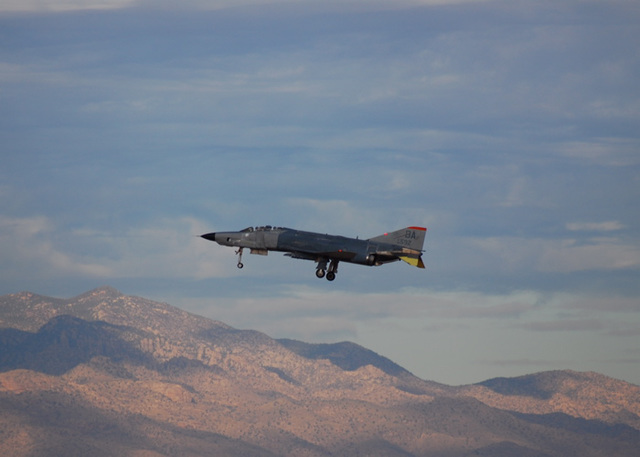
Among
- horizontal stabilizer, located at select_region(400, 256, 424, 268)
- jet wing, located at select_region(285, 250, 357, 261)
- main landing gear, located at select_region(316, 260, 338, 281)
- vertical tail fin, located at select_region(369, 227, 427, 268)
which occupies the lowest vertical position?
main landing gear, located at select_region(316, 260, 338, 281)

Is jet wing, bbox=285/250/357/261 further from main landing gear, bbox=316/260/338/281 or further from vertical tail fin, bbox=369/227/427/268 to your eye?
vertical tail fin, bbox=369/227/427/268

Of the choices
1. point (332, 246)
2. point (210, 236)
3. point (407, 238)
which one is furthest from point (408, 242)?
point (210, 236)

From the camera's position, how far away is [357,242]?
531 feet

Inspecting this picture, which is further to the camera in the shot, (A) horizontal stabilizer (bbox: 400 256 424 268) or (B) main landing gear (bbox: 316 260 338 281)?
(B) main landing gear (bbox: 316 260 338 281)

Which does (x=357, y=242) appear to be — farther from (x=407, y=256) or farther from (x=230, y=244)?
(x=230, y=244)

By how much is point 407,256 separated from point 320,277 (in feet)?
42.8

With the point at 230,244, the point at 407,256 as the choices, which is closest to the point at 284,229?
the point at 230,244

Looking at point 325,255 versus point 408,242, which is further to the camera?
point 325,255

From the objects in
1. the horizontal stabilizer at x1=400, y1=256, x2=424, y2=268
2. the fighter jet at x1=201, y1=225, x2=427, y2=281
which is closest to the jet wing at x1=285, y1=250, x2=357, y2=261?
the fighter jet at x1=201, y1=225, x2=427, y2=281

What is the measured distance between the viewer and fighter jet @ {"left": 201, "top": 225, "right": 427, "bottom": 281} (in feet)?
528

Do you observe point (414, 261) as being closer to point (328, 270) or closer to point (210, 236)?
point (328, 270)

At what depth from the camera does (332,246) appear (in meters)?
162

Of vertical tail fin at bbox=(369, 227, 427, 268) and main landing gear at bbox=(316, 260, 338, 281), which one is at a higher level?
vertical tail fin at bbox=(369, 227, 427, 268)

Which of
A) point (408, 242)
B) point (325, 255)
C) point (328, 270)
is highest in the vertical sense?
point (408, 242)
